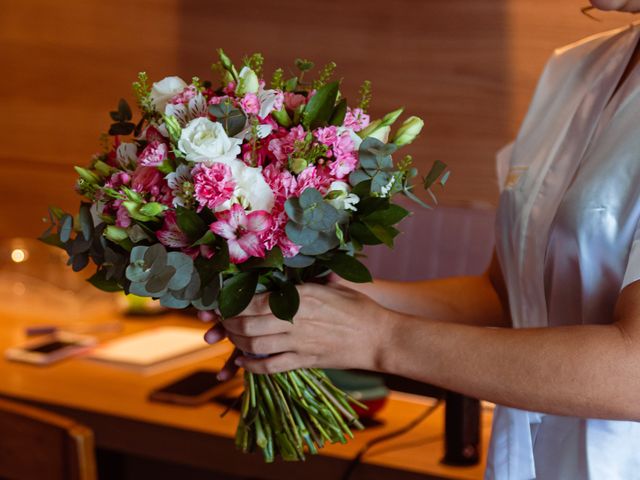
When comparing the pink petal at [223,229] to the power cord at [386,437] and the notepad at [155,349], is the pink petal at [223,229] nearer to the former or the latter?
the power cord at [386,437]

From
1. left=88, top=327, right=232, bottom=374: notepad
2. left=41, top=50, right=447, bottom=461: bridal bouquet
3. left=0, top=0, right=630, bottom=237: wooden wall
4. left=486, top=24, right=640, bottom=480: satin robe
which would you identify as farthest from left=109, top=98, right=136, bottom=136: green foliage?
left=0, top=0, right=630, bottom=237: wooden wall

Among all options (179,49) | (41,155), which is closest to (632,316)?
(179,49)

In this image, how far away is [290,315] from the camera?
3.44ft

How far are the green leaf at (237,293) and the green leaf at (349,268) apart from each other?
10cm

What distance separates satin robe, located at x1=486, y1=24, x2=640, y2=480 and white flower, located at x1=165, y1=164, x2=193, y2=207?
1.58 ft

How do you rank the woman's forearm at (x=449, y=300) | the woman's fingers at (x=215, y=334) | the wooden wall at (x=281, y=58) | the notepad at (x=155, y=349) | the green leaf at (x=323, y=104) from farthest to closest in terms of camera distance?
1. the wooden wall at (x=281, y=58)
2. the notepad at (x=155, y=349)
3. the woman's forearm at (x=449, y=300)
4. the woman's fingers at (x=215, y=334)
5. the green leaf at (x=323, y=104)

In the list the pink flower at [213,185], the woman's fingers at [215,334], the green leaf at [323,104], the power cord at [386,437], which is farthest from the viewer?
the power cord at [386,437]

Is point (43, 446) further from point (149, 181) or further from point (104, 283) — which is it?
point (149, 181)

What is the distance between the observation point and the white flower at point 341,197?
1.05 meters

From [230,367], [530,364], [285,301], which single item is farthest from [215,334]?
[530,364]

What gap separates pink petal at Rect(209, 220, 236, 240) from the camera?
1020 millimetres

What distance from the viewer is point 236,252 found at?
3.40 ft

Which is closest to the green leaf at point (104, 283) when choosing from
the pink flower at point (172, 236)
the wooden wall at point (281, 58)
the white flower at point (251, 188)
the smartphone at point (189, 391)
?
the pink flower at point (172, 236)

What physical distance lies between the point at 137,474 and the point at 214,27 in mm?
1232
